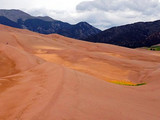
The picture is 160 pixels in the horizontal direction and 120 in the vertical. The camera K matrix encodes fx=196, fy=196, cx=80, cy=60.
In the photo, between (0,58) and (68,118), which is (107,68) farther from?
(68,118)

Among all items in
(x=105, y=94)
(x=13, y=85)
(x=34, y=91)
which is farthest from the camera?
(x=13, y=85)

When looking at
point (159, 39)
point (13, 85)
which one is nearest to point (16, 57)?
point (13, 85)

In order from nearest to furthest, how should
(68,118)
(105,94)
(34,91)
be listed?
(68,118), (34,91), (105,94)

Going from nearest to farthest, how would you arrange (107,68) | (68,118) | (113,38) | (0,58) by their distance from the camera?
1. (68,118)
2. (0,58)
3. (107,68)
4. (113,38)

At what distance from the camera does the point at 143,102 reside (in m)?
8.56

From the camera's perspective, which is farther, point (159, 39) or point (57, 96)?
point (159, 39)

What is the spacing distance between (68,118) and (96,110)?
1.28m

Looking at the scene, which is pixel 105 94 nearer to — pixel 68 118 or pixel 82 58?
pixel 68 118

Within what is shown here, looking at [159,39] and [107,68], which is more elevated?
[159,39]

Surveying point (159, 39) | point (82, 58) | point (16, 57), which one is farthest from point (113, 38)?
point (16, 57)

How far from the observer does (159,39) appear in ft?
488

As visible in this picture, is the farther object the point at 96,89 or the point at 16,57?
the point at 16,57

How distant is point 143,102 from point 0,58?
39.9 ft

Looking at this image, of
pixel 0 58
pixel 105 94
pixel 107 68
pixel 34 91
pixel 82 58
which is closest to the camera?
pixel 34 91
